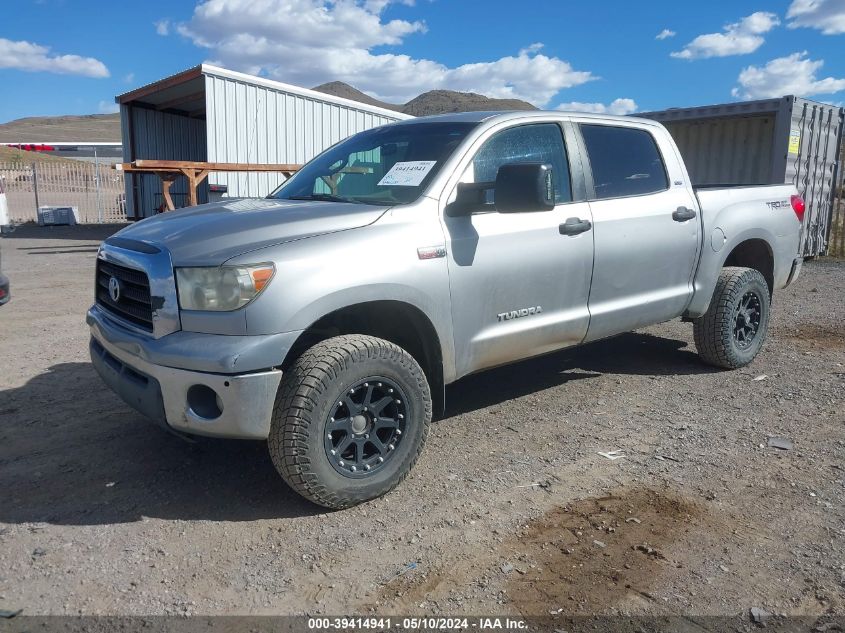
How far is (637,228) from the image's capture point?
4719 millimetres

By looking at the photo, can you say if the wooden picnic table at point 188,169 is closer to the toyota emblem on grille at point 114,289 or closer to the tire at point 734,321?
the tire at point 734,321

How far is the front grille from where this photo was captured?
11.0 feet

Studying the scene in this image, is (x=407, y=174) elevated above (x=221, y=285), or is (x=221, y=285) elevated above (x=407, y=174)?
(x=407, y=174)

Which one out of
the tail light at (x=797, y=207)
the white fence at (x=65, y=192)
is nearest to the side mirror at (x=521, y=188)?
the tail light at (x=797, y=207)

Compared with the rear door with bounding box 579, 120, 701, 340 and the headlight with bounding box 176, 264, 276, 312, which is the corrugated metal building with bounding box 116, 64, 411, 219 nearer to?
the rear door with bounding box 579, 120, 701, 340

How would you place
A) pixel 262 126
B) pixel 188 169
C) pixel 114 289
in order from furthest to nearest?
pixel 262 126 → pixel 188 169 → pixel 114 289

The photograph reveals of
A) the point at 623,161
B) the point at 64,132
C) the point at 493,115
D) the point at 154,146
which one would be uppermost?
the point at 64,132

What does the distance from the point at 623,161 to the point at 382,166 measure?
1719mm

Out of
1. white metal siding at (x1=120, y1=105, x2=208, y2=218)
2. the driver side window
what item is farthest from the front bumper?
white metal siding at (x1=120, y1=105, x2=208, y2=218)

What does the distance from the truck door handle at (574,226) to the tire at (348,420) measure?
132 cm

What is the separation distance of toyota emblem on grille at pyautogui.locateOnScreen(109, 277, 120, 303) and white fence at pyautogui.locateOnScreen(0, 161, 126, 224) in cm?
2256

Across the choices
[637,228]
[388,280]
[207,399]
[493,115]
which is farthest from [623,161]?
[207,399]

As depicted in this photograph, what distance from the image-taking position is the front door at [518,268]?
381 centimetres

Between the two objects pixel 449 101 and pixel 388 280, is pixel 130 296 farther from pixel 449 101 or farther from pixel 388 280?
pixel 449 101
